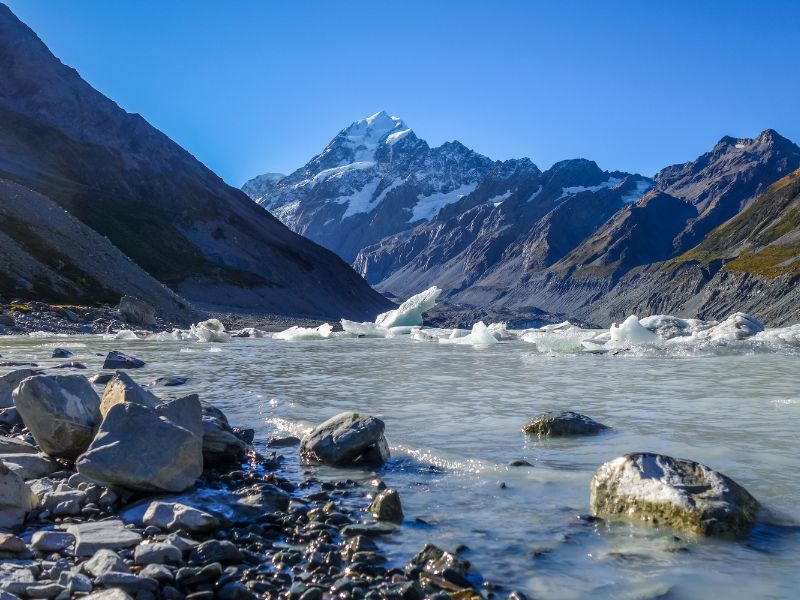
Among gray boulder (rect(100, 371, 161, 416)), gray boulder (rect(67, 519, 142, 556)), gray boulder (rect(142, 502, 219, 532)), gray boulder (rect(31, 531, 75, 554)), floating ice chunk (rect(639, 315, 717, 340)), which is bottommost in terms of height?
gray boulder (rect(31, 531, 75, 554))

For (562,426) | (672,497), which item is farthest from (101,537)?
(562,426)

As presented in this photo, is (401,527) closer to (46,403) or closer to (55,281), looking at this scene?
(46,403)

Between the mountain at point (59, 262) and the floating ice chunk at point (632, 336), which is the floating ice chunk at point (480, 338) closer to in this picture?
the floating ice chunk at point (632, 336)

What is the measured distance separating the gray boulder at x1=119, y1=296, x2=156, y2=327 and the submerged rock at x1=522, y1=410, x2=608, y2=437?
173ft

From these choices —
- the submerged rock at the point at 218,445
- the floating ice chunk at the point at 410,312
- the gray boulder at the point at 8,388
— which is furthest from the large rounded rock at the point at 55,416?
the floating ice chunk at the point at 410,312

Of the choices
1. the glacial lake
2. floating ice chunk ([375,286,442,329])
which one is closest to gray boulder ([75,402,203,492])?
the glacial lake

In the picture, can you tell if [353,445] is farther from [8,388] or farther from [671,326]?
[671,326]

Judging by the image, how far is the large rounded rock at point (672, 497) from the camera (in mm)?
6746

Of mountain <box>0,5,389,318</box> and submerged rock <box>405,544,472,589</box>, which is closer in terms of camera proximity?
submerged rock <box>405,544,472,589</box>

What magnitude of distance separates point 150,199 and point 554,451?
486 feet

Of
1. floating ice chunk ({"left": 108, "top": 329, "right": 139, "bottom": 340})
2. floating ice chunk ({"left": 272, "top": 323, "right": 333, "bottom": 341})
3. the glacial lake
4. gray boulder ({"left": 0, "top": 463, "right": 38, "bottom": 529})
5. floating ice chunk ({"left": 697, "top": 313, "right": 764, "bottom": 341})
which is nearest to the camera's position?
the glacial lake

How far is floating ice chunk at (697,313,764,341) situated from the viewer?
111ft

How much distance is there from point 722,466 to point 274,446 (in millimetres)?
6947

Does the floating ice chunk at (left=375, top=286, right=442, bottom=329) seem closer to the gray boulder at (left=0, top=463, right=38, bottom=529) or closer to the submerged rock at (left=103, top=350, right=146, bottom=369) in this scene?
the submerged rock at (left=103, top=350, right=146, bottom=369)
